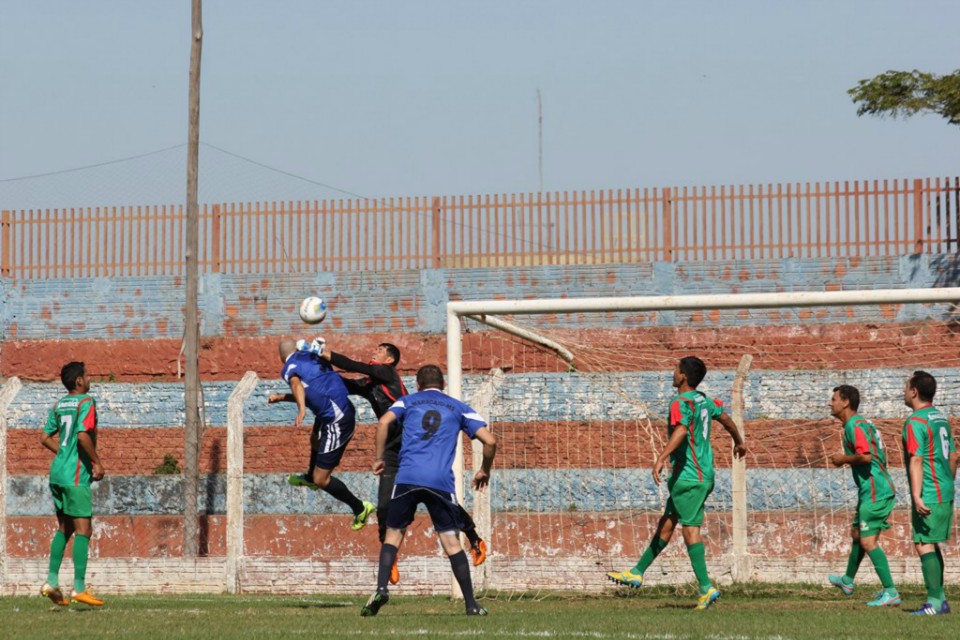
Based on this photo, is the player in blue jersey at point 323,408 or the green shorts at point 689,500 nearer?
the green shorts at point 689,500

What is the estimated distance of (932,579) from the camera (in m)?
9.18

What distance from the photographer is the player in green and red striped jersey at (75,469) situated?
10.5 metres

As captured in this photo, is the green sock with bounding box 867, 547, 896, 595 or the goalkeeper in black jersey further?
the goalkeeper in black jersey

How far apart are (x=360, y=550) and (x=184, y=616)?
833 cm

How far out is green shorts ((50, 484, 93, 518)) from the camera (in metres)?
10.6

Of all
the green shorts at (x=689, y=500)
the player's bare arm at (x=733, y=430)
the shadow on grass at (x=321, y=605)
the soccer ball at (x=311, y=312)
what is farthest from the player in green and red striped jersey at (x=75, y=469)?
the player's bare arm at (x=733, y=430)

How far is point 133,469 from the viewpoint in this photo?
64.2 ft

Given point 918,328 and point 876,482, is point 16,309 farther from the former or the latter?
point 876,482

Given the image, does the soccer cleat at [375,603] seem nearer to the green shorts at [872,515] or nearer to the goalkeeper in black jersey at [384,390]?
the goalkeeper in black jersey at [384,390]

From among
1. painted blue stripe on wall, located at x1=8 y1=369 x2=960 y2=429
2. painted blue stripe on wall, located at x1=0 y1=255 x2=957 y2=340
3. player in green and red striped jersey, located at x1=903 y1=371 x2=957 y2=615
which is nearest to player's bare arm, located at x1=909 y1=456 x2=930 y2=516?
player in green and red striped jersey, located at x1=903 y1=371 x2=957 y2=615

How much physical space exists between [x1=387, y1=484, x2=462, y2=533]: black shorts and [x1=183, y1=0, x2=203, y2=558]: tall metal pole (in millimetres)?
8282

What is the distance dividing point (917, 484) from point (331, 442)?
4805 millimetres

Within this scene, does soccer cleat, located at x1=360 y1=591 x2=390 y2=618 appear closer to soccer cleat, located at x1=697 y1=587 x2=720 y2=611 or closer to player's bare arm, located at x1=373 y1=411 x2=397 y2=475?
player's bare arm, located at x1=373 y1=411 x2=397 y2=475

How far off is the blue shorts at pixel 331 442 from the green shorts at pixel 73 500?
186 cm
